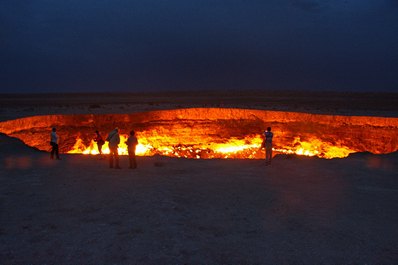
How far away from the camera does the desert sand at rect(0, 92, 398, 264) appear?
18.7ft

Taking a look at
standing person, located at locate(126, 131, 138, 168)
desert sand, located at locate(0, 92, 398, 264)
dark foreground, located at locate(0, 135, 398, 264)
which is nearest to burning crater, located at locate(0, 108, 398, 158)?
desert sand, located at locate(0, 92, 398, 264)

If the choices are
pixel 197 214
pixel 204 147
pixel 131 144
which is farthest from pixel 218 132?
pixel 197 214

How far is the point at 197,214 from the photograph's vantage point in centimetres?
754

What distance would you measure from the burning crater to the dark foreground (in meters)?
9.39

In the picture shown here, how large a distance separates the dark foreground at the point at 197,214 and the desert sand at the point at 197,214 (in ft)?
0.07

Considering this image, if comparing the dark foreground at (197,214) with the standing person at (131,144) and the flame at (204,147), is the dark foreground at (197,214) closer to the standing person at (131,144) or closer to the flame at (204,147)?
the standing person at (131,144)

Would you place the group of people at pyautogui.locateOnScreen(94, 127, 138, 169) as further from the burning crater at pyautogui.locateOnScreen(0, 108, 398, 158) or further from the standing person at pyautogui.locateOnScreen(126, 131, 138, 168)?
the burning crater at pyautogui.locateOnScreen(0, 108, 398, 158)

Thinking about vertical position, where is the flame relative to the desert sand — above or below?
below

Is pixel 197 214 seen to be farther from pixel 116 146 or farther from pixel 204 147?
pixel 204 147

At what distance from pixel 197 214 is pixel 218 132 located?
60.6 feet

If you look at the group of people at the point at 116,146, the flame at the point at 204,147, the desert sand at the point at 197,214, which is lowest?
the flame at the point at 204,147

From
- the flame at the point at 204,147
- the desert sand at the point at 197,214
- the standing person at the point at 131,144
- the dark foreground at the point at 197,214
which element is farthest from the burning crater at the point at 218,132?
the standing person at the point at 131,144

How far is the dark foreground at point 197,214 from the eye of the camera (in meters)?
5.69

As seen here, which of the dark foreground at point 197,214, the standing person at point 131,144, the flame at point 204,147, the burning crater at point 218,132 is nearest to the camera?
the dark foreground at point 197,214
